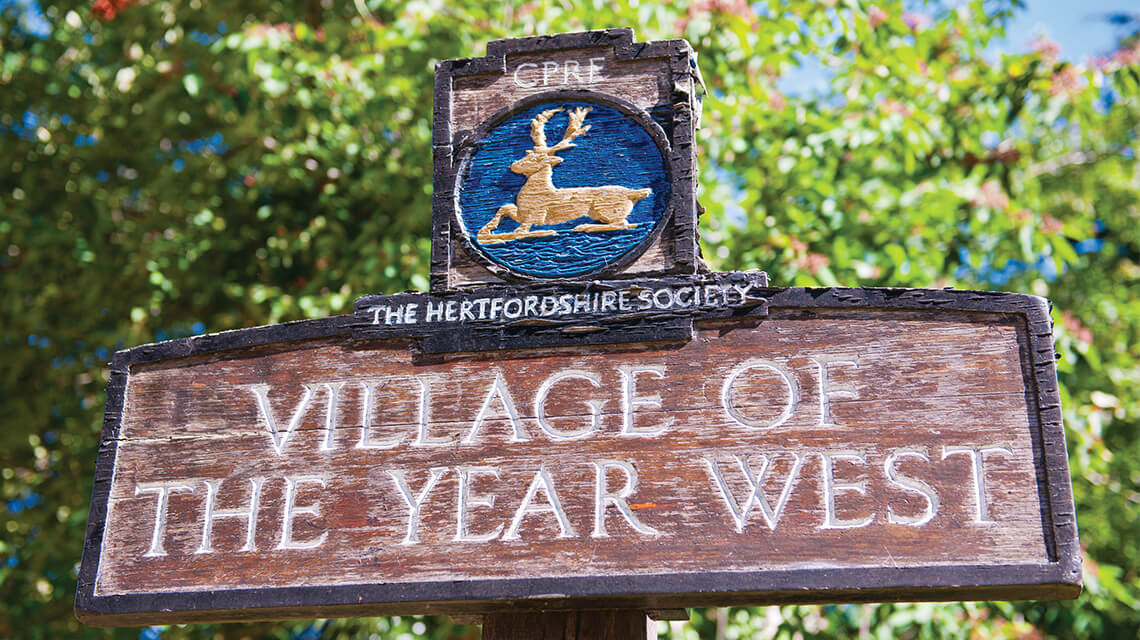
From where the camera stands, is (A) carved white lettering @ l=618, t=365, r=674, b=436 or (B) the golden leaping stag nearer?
(A) carved white lettering @ l=618, t=365, r=674, b=436

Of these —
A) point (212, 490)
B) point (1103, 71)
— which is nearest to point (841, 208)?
point (1103, 71)

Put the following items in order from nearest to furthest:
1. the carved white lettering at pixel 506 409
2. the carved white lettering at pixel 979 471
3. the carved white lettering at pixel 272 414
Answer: the carved white lettering at pixel 979 471, the carved white lettering at pixel 506 409, the carved white lettering at pixel 272 414

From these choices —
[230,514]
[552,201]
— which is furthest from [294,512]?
[552,201]

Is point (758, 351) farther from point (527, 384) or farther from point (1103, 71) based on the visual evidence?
point (1103, 71)

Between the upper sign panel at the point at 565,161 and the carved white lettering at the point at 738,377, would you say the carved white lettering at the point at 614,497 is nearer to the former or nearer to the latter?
the carved white lettering at the point at 738,377

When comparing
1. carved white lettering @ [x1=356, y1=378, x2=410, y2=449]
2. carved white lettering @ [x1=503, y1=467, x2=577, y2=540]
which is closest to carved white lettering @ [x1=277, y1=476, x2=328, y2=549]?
carved white lettering @ [x1=356, y1=378, x2=410, y2=449]

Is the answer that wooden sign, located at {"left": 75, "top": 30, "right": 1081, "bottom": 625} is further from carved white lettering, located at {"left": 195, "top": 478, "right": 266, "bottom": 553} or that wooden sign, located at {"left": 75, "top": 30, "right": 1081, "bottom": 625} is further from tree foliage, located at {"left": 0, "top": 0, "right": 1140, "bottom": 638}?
tree foliage, located at {"left": 0, "top": 0, "right": 1140, "bottom": 638}

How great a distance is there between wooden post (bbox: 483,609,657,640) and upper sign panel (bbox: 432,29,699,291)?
2.37 feet

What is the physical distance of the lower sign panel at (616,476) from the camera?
209cm

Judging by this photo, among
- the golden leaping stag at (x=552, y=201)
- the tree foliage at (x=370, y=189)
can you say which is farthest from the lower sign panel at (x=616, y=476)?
the tree foliage at (x=370, y=189)

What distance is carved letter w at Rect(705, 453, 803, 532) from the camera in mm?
2133

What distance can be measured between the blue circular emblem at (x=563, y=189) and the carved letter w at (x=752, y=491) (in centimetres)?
52

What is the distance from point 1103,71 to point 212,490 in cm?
467

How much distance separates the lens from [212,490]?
238cm
